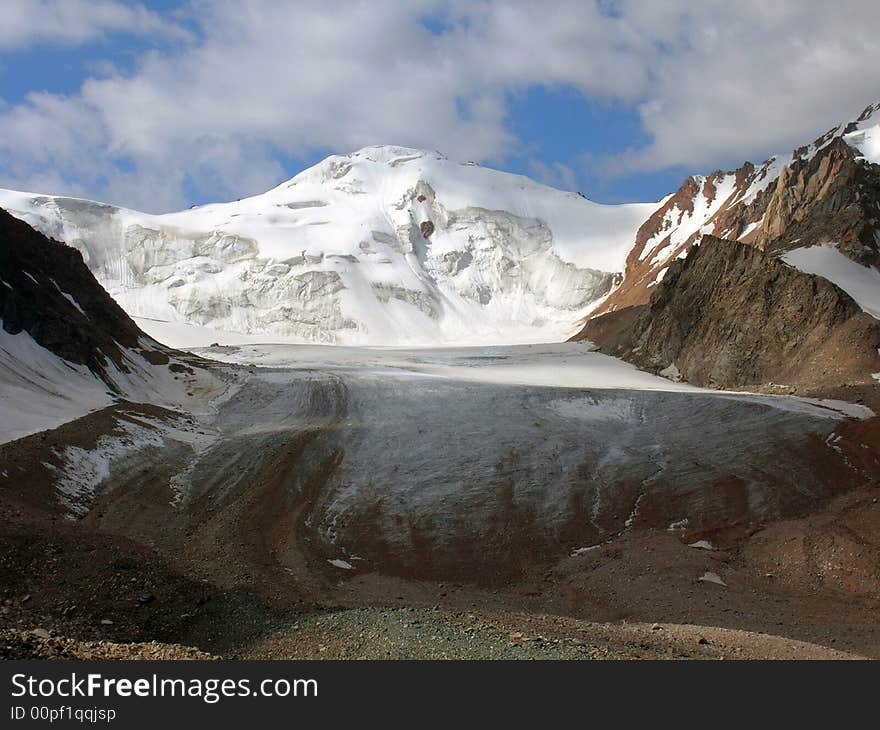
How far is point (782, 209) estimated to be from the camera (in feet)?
262

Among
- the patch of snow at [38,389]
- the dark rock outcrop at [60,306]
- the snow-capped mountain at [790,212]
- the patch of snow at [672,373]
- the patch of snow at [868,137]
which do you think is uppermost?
the patch of snow at [868,137]

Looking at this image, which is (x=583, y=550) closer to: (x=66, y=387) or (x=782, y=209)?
(x=66, y=387)

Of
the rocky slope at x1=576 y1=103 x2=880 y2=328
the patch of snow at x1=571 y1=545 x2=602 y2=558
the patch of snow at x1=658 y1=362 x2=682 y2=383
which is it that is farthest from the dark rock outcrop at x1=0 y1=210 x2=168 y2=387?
the rocky slope at x1=576 y1=103 x2=880 y2=328

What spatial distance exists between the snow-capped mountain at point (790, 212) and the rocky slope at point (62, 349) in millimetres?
41071

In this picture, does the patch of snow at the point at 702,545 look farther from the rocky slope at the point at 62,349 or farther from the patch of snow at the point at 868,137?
the patch of snow at the point at 868,137

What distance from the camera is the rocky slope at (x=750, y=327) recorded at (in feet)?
141

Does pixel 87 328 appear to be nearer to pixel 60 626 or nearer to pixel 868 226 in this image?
pixel 60 626

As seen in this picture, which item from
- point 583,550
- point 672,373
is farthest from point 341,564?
point 672,373

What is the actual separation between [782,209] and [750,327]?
117 ft

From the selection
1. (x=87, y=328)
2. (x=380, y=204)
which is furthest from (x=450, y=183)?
(x=87, y=328)

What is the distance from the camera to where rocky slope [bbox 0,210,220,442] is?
28.5m

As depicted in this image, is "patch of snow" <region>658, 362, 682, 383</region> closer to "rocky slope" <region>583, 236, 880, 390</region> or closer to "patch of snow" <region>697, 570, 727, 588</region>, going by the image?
"rocky slope" <region>583, 236, 880, 390</region>

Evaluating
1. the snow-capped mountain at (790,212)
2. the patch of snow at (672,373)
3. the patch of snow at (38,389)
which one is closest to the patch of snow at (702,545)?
the patch of snow at (38,389)

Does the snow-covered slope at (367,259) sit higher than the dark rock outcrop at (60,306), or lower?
higher
